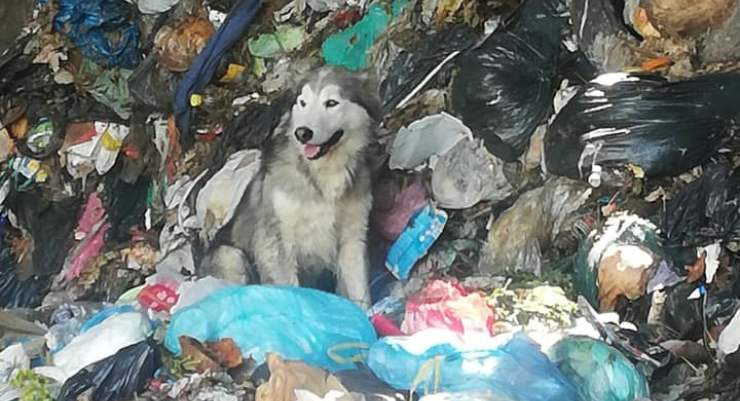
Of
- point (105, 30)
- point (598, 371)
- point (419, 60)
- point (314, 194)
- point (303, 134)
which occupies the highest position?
point (105, 30)

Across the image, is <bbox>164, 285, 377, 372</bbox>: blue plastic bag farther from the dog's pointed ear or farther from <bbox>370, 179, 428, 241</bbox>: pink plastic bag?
the dog's pointed ear

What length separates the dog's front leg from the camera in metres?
2.11

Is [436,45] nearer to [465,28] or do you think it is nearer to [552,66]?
[465,28]

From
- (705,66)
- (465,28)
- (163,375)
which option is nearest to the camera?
(705,66)

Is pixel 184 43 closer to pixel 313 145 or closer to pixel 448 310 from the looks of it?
pixel 313 145

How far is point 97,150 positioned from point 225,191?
421mm

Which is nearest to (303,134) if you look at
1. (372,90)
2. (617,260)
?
(372,90)

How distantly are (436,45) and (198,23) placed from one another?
61 cm

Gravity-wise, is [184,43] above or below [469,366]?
above

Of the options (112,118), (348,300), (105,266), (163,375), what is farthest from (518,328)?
(112,118)

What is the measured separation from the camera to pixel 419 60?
7.14 ft

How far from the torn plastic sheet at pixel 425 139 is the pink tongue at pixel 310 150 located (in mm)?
164

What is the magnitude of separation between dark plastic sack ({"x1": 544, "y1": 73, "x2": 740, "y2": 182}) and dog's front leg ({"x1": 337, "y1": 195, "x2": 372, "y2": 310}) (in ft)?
1.32

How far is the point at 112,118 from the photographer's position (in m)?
2.55
